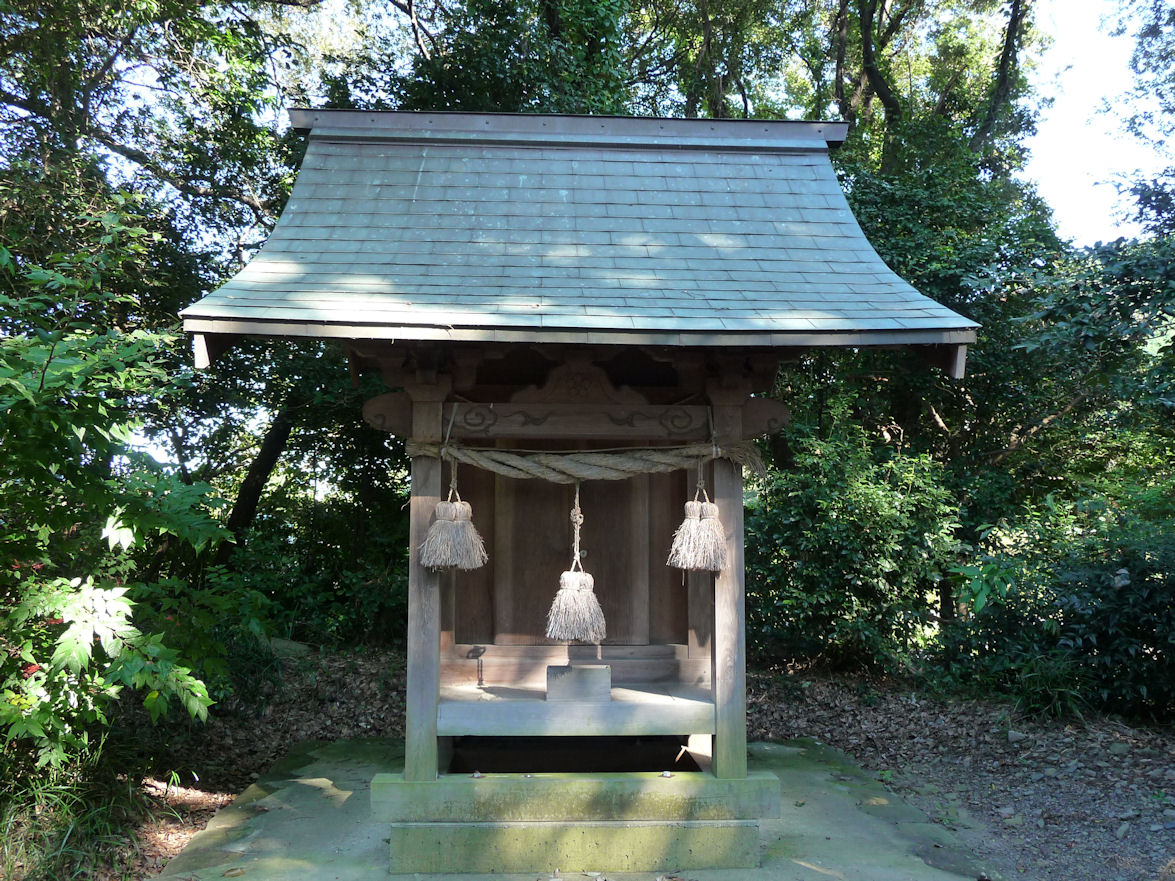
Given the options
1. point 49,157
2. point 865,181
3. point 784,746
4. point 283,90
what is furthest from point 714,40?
point 784,746

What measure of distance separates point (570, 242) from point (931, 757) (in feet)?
14.5

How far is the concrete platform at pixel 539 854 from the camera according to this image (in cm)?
381

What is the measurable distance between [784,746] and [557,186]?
4237 millimetres

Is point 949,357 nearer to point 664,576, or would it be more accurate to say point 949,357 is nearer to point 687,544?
point 687,544

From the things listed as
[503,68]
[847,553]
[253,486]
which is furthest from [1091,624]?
[253,486]

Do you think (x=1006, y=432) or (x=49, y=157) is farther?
(x=1006, y=432)

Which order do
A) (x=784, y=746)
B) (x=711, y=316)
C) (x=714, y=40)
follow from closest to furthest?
(x=711, y=316)
(x=784, y=746)
(x=714, y=40)

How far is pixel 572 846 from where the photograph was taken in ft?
12.6

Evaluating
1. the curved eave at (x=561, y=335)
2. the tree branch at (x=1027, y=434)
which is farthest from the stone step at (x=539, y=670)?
the tree branch at (x=1027, y=434)

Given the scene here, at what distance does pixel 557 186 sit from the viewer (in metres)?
4.75

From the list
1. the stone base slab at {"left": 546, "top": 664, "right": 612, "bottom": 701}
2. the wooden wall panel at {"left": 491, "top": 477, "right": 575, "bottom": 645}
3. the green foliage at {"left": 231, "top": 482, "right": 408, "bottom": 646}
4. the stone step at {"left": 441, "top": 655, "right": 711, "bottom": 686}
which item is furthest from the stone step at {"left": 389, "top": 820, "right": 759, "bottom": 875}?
the green foliage at {"left": 231, "top": 482, "right": 408, "bottom": 646}

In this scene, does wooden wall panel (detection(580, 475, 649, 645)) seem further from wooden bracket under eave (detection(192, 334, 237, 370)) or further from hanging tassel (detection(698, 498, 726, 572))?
wooden bracket under eave (detection(192, 334, 237, 370))

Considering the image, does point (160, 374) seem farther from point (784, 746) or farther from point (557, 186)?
point (784, 746)

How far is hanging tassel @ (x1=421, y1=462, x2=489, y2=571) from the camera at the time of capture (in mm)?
3727
